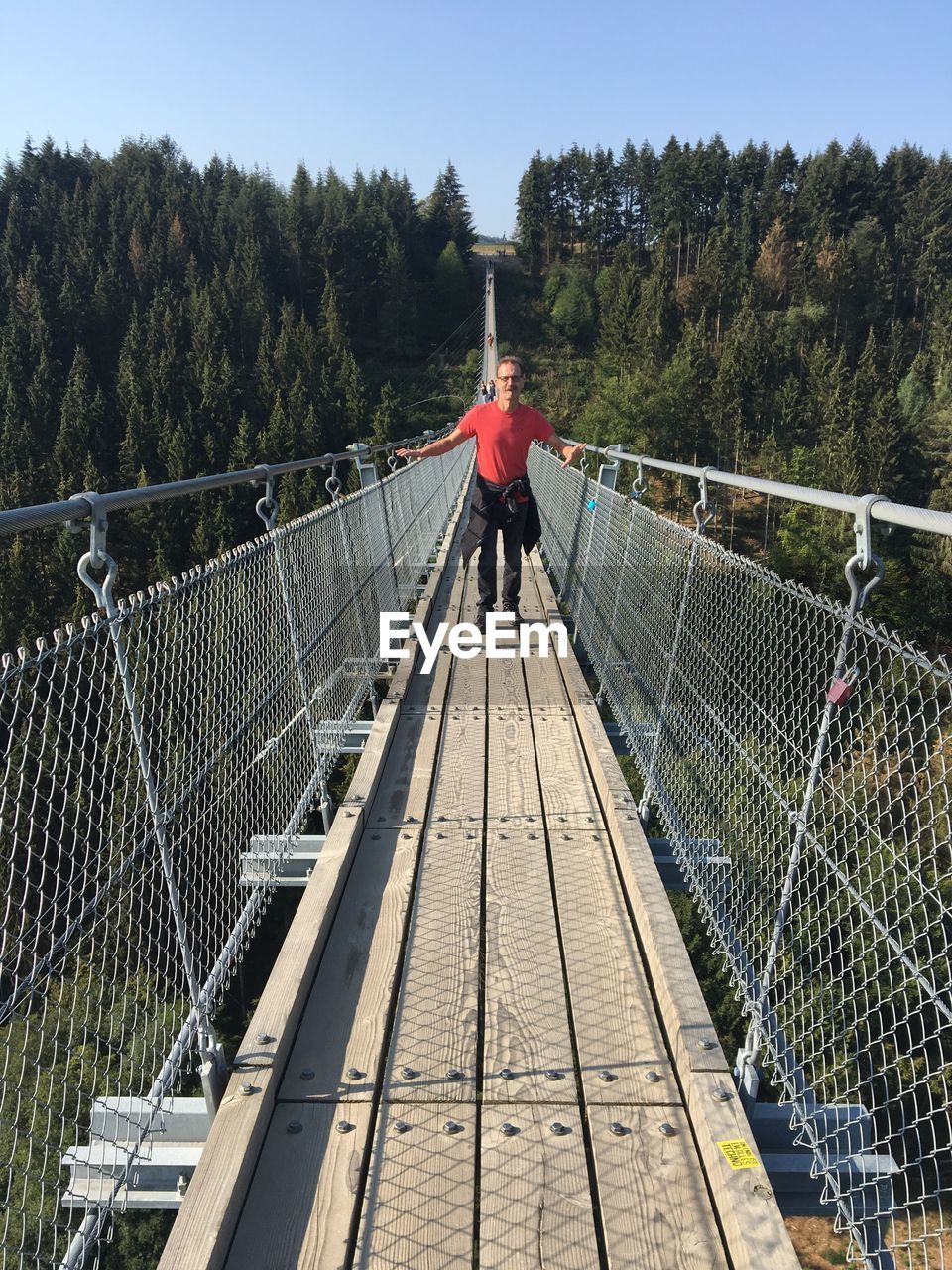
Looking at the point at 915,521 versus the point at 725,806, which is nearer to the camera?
the point at 915,521

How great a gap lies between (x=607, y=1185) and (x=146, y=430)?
63.5 meters

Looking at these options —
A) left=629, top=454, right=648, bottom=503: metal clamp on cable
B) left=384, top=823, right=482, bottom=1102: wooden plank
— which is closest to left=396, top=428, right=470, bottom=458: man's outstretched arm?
left=629, top=454, right=648, bottom=503: metal clamp on cable

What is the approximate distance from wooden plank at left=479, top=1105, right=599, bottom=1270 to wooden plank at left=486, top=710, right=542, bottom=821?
1576 millimetres

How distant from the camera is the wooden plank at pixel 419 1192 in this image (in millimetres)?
1768

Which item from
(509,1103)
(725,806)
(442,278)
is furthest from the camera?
(442,278)

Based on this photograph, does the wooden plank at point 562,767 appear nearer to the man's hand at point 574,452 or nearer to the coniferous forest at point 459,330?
the man's hand at point 574,452

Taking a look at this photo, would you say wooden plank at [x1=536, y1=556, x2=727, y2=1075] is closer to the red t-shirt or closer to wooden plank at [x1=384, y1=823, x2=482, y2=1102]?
wooden plank at [x1=384, y1=823, x2=482, y2=1102]

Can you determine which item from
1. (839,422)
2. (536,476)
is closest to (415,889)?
(536,476)

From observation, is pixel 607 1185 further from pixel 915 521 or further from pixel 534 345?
pixel 534 345

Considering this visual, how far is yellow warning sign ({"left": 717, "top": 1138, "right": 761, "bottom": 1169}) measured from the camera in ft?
6.14

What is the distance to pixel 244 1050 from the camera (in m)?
2.19

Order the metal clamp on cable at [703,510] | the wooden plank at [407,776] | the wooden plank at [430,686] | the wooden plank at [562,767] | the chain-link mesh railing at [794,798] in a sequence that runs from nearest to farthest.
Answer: the chain-link mesh railing at [794,798] → the metal clamp on cable at [703,510] → the wooden plank at [407,776] → the wooden plank at [562,767] → the wooden plank at [430,686]

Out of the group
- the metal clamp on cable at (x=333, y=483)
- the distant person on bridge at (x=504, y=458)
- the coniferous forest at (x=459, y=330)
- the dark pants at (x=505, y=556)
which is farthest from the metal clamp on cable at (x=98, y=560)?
the coniferous forest at (x=459, y=330)

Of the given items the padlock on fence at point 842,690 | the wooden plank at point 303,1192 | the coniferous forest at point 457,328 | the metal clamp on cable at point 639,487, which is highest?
the coniferous forest at point 457,328
